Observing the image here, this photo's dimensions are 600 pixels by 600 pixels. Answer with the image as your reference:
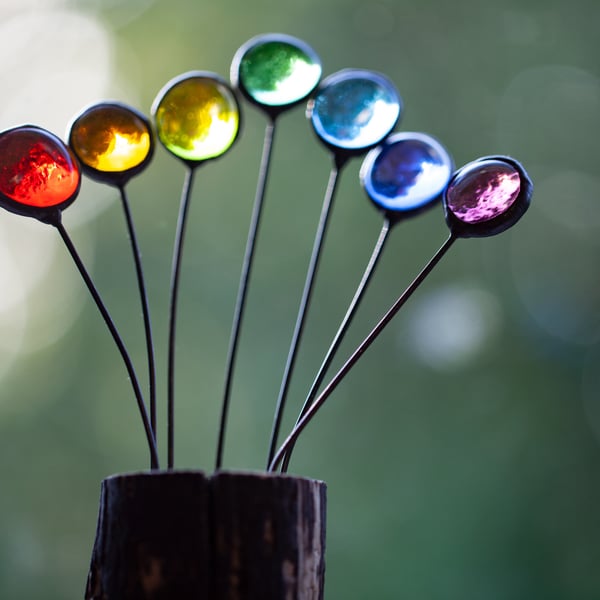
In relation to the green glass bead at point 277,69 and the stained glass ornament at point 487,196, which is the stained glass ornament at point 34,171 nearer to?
the green glass bead at point 277,69

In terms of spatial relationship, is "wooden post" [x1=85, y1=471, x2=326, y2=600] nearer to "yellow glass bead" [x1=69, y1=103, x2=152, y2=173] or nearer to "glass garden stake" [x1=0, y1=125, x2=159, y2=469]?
"glass garden stake" [x1=0, y1=125, x2=159, y2=469]

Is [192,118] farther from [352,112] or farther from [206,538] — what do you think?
[206,538]

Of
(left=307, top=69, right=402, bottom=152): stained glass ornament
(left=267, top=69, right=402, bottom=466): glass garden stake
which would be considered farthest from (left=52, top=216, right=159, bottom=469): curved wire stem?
(left=307, top=69, right=402, bottom=152): stained glass ornament

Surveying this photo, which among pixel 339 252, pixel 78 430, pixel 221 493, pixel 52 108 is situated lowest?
pixel 78 430

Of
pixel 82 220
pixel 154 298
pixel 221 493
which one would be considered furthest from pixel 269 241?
pixel 221 493

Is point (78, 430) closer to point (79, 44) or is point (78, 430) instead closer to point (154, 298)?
point (154, 298)

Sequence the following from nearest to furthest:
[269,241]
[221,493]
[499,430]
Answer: [221,493]
[499,430]
[269,241]
